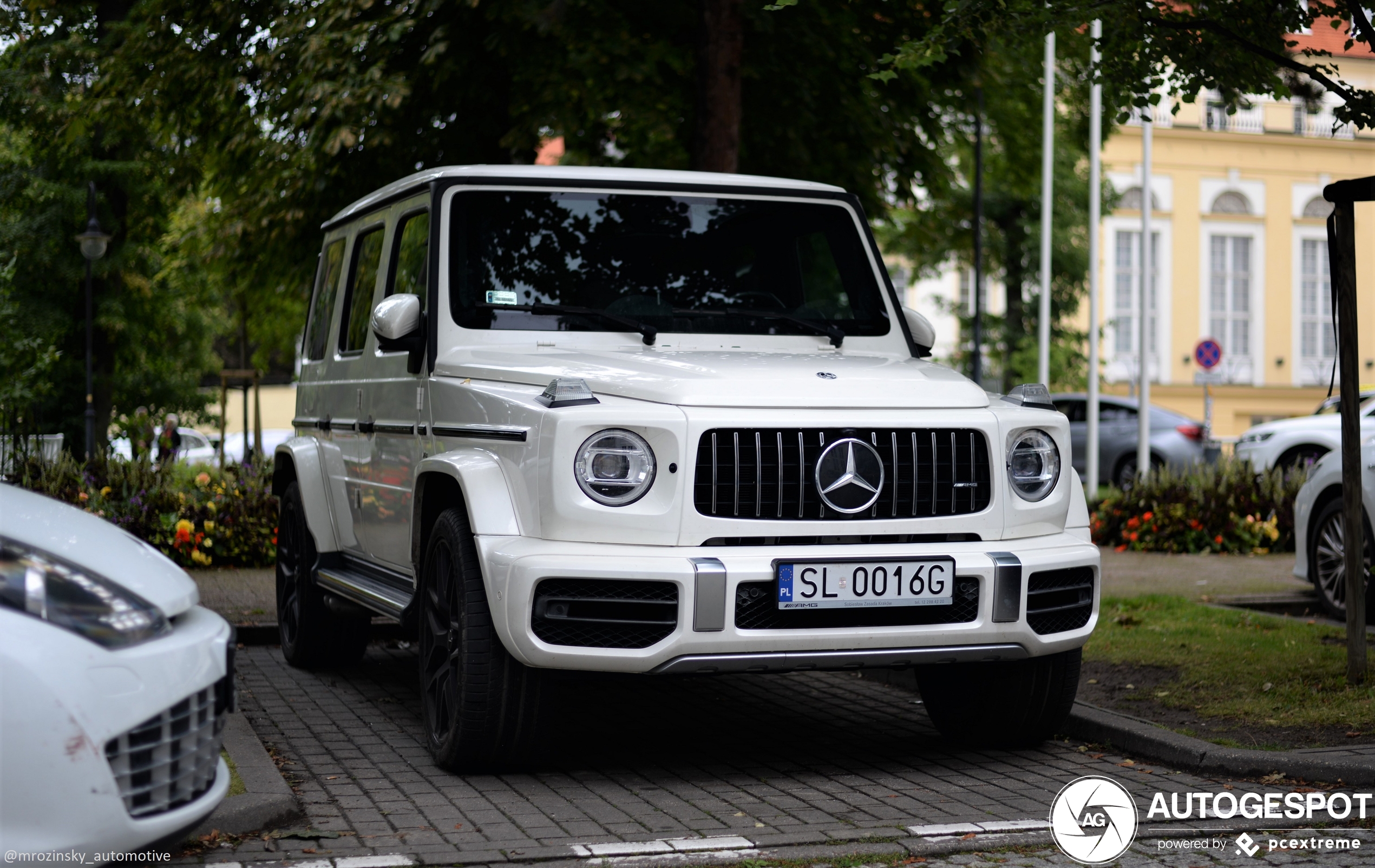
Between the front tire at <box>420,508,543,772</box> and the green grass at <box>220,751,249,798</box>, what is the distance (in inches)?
28.1

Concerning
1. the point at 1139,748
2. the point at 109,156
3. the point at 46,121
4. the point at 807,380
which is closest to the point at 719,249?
the point at 807,380

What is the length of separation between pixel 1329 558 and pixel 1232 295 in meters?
43.1

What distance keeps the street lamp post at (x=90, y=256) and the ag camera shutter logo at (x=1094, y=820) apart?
16.7 m

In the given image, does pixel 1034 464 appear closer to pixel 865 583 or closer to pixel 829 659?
pixel 865 583

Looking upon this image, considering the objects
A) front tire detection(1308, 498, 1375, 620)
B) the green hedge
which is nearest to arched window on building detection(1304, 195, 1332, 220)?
front tire detection(1308, 498, 1375, 620)

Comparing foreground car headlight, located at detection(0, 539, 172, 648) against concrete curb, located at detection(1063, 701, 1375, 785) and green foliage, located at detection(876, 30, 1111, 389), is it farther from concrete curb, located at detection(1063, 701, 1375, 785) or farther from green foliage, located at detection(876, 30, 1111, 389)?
green foliage, located at detection(876, 30, 1111, 389)

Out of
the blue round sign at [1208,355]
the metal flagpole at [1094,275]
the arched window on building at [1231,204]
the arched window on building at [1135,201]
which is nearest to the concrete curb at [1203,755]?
the metal flagpole at [1094,275]

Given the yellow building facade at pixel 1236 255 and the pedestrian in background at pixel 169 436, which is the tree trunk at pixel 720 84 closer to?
the pedestrian in background at pixel 169 436

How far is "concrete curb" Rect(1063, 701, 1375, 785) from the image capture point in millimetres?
5344

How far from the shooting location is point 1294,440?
63.4 ft

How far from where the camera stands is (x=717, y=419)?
16.8 ft

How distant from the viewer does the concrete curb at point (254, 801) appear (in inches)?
181

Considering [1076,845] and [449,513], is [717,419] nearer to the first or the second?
[449,513]

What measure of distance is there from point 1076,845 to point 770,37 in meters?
8.63
